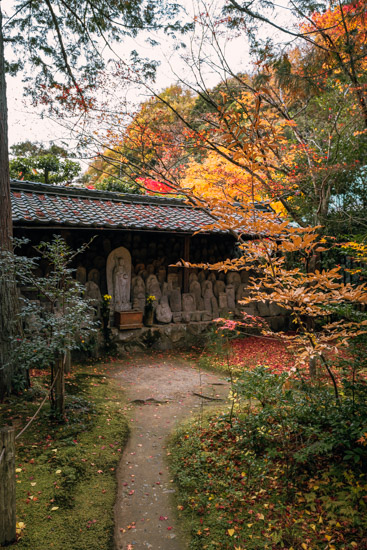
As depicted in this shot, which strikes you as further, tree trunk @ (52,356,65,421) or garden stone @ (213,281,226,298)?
garden stone @ (213,281,226,298)

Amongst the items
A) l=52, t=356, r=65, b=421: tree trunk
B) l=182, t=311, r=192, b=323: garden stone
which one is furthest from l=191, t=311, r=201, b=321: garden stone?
l=52, t=356, r=65, b=421: tree trunk

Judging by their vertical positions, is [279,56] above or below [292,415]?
above

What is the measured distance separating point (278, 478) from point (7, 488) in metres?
→ 2.12

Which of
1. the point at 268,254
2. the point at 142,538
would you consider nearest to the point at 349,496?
the point at 142,538

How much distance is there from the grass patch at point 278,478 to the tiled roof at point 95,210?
4485mm

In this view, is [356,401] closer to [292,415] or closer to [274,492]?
[292,415]

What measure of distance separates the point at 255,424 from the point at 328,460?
0.70 meters

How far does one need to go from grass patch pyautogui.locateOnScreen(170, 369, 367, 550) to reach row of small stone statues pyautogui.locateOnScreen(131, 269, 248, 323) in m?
4.92

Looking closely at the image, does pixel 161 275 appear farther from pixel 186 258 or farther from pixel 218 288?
pixel 218 288

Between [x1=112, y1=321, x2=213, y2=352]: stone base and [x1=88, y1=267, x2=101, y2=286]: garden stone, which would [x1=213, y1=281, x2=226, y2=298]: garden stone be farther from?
[x1=88, y1=267, x2=101, y2=286]: garden stone

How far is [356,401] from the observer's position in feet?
10.5

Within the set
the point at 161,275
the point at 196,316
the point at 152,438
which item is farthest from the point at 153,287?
the point at 152,438

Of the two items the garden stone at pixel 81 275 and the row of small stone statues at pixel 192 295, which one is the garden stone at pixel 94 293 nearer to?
the garden stone at pixel 81 275

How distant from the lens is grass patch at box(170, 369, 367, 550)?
98.5 inches
